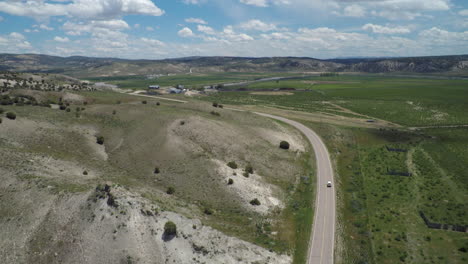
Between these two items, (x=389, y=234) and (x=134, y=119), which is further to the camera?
(x=134, y=119)

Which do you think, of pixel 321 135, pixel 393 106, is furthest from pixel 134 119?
pixel 393 106

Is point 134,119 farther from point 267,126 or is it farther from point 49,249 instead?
point 49,249

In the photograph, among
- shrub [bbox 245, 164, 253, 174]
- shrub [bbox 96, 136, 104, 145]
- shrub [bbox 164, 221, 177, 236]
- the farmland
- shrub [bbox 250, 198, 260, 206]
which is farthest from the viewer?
shrub [bbox 96, 136, 104, 145]

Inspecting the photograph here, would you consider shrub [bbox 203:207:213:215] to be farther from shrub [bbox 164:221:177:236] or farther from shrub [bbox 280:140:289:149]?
shrub [bbox 280:140:289:149]

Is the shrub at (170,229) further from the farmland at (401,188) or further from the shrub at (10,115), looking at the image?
the shrub at (10,115)

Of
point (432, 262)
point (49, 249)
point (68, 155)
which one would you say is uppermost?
point (68, 155)

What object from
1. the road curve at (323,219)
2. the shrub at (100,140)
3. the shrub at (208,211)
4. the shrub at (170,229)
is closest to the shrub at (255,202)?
the shrub at (208,211)

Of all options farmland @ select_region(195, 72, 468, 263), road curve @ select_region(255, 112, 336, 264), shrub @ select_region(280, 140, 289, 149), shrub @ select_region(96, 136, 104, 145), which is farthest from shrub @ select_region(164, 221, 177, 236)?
shrub @ select_region(280, 140, 289, 149)
